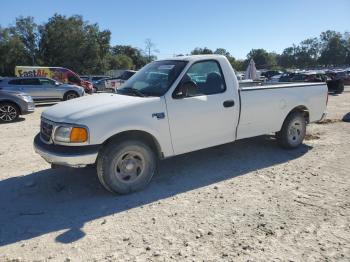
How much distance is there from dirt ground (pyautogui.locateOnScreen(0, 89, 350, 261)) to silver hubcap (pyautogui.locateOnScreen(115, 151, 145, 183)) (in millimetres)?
278

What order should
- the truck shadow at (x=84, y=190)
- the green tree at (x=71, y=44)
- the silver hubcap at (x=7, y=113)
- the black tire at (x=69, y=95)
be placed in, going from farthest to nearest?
the green tree at (x=71, y=44), the black tire at (x=69, y=95), the silver hubcap at (x=7, y=113), the truck shadow at (x=84, y=190)

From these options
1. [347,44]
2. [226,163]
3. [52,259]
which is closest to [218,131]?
[226,163]

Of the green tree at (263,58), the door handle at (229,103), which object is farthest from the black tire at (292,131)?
the green tree at (263,58)

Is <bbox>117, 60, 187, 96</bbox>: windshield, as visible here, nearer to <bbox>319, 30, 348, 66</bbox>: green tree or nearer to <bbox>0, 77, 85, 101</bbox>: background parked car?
<bbox>0, 77, 85, 101</bbox>: background parked car

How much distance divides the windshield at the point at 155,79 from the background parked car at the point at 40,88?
43.1 feet

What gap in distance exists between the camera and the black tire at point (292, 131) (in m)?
6.84

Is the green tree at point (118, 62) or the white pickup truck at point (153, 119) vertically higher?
the green tree at point (118, 62)

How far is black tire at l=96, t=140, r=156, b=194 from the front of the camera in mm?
4559

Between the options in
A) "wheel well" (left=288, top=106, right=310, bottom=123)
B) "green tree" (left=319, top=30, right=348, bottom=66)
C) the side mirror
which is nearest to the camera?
the side mirror

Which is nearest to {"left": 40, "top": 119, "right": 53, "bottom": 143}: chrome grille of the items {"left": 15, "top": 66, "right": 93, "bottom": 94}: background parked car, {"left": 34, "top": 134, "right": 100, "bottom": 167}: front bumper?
{"left": 34, "top": 134, "right": 100, "bottom": 167}: front bumper

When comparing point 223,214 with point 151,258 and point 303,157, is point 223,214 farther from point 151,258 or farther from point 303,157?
point 303,157

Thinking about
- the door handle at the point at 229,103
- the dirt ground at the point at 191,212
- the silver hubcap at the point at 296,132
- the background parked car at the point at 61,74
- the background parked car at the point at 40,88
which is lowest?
the dirt ground at the point at 191,212

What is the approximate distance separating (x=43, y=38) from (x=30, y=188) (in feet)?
203

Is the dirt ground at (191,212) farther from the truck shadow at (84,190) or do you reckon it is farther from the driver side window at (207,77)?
the driver side window at (207,77)
